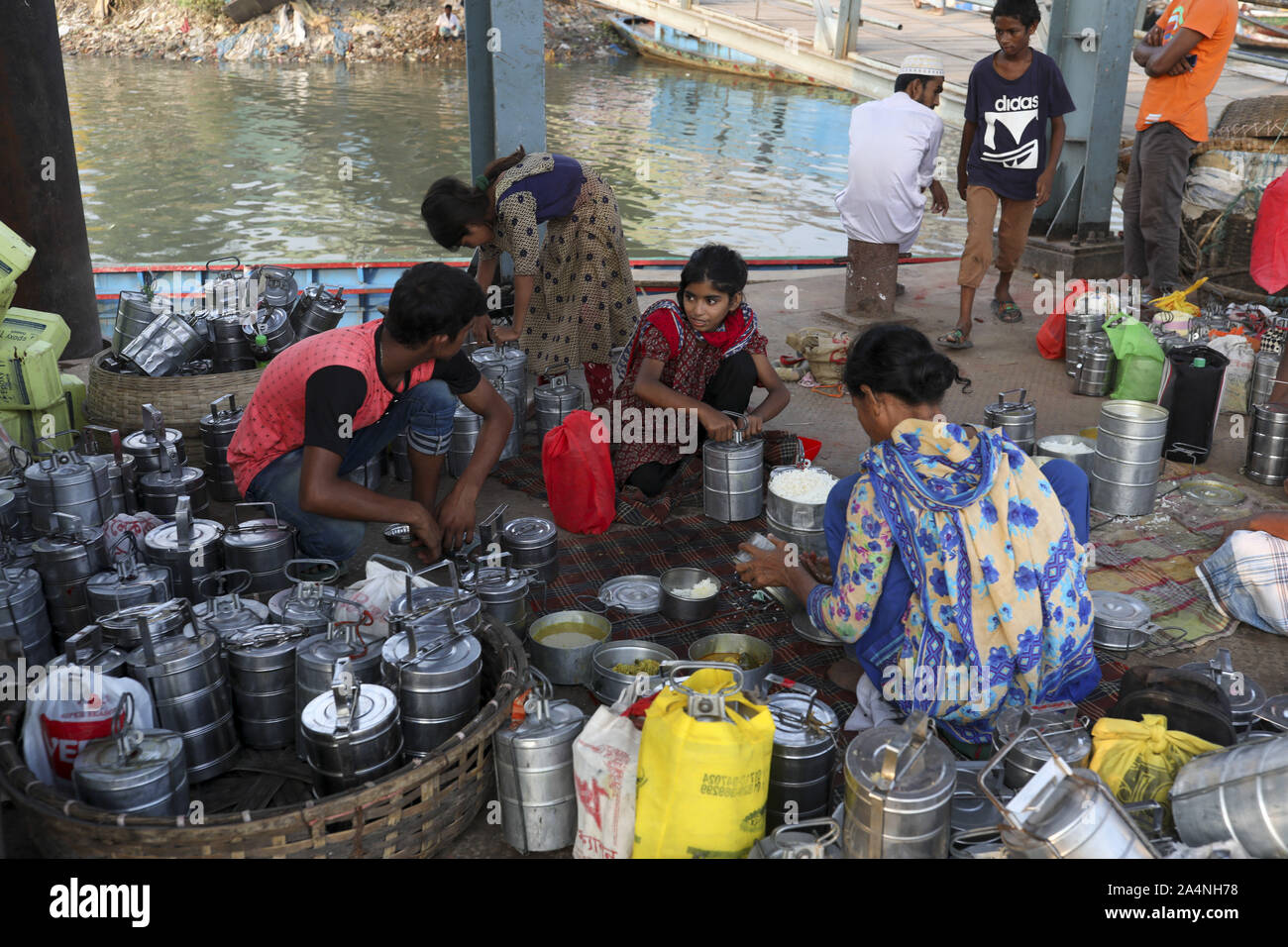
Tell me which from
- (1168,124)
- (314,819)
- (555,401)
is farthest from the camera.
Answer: (1168,124)

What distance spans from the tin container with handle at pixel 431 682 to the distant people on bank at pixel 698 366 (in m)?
1.67

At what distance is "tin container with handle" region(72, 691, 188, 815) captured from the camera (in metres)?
2.19

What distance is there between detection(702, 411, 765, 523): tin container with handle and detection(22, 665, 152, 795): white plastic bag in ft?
7.41

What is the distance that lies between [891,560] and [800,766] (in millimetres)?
593

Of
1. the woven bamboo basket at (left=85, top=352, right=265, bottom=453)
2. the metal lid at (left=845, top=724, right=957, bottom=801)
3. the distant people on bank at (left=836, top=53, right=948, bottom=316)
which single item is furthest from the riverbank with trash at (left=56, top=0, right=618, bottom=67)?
the metal lid at (left=845, top=724, right=957, bottom=801)

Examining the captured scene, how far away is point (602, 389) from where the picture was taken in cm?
506

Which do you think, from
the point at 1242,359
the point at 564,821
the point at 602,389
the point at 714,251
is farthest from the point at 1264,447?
the point at 564,821

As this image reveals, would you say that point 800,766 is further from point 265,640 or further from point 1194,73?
point 1194,73

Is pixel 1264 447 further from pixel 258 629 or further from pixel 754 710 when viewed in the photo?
pixel 258 629

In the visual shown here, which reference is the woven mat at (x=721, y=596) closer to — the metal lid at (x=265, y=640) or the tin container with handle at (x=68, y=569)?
the metal lid at (x=265, y=640)

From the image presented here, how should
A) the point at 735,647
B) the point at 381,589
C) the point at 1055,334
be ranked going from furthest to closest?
the point at 1055,334
the point at 735,647
the point at 381,589

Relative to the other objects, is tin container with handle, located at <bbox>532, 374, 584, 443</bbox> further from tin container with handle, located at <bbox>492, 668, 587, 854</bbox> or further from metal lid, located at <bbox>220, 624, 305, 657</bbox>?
tin container with handle, located at <bbox>492, 668, 587, 854</bbox>

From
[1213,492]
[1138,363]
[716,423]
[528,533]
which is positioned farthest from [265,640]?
[1138,363]

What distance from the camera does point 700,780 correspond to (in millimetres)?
2082
